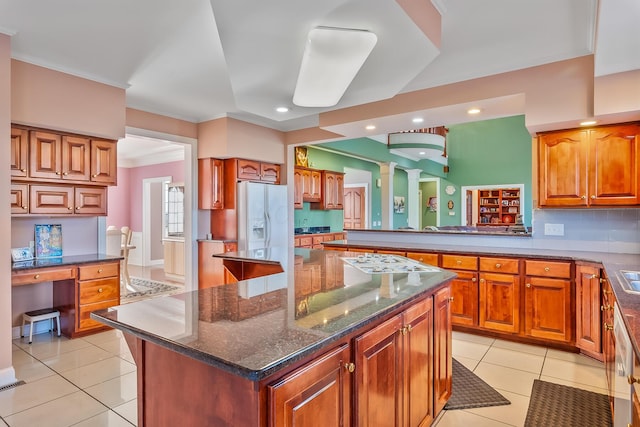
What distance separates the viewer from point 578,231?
353 centimetres

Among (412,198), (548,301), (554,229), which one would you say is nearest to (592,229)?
(554,229)

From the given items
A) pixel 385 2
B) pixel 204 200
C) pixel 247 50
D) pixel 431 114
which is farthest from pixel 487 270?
pixel 204 200

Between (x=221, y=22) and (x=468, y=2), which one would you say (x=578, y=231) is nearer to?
(x=468, y=2)

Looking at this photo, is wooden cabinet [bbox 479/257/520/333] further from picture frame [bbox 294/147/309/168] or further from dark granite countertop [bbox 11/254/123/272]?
picture frame [bbox 294/147/309/168]

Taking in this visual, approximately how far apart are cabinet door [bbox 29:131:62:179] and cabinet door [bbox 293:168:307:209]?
3.42 meters

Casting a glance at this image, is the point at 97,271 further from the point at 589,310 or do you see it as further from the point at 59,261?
the point at 589,310

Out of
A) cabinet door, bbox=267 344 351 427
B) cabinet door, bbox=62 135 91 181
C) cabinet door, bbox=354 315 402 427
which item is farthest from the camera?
cabinet door, bbox=62 135 91 181

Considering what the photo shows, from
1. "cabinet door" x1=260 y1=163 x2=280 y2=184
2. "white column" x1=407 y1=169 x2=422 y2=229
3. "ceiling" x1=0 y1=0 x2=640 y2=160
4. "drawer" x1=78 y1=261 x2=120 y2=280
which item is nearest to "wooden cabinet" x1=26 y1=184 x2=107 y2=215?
"drawer" x1=78 y1=261 x2=120 y2=280

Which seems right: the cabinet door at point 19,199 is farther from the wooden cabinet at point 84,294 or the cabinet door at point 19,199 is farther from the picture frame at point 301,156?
the picture frame at point 301,156

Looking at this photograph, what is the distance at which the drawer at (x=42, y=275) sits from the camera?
3.17 metres

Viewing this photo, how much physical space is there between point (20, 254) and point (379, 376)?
3.77 meters

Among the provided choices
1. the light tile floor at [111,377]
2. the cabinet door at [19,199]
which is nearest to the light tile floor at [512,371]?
Answer: the light tile floor at [111,377]

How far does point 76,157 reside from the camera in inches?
141

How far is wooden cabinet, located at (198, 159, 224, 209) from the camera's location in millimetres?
5070
